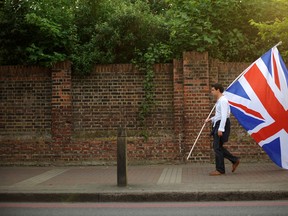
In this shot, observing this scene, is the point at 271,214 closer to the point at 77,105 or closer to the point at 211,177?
the point at 211,177

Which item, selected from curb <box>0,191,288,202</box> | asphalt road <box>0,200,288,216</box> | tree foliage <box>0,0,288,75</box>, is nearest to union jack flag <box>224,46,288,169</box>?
curb <box>0,191,288,202</box>

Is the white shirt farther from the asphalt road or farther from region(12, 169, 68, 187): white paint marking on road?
region(12, 169, 68, 187): white paint marking on road

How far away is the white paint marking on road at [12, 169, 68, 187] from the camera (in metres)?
8.24

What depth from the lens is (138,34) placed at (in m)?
12.2

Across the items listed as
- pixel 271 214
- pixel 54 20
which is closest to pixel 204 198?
pixel 271 214

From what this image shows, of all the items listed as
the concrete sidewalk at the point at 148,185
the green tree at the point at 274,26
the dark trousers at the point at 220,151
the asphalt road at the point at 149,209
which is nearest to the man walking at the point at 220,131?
the dark trousers at the point at 220,151

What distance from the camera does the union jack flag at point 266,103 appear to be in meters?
8.86

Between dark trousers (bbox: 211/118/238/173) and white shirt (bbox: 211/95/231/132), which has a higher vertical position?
white shirt (bbox: 211/95/231/132)

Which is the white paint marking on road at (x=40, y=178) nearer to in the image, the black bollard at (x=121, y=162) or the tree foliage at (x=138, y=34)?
the black bollard at (x=121, y=162)

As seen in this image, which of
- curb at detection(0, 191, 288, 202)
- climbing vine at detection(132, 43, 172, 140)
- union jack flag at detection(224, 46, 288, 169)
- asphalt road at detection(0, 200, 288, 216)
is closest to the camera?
asphalt road at detection(0, 200, 288, 216)

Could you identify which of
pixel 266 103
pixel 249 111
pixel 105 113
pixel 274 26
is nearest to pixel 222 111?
pixel 249 111

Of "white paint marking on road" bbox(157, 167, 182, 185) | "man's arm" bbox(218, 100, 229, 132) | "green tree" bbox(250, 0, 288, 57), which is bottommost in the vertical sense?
"white paint marking on road" bbox(157, 167, 182, 185)

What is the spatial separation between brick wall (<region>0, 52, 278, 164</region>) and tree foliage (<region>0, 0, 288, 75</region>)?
0.43 metres

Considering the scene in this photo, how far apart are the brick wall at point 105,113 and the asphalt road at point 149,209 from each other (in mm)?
3966
